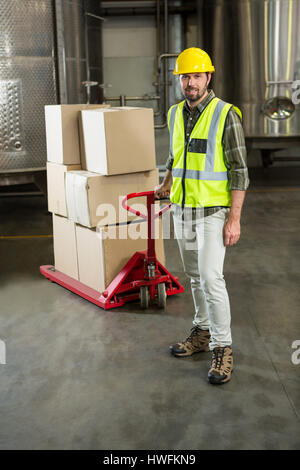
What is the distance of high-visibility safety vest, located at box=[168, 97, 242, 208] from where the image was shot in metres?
3.29

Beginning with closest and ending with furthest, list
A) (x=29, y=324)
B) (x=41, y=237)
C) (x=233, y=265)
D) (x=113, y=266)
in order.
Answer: (x=29, y=324) < (x=113, y=266) < (x=233, y=265) < (x=41, y=237)

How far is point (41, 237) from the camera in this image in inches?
283

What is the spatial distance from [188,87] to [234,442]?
2.04 metres

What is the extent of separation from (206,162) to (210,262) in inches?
24.2

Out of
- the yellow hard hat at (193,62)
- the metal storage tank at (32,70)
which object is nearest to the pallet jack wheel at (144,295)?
the yellow hard hat at (193,62)

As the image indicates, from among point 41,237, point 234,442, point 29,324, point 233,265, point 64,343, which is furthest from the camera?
point 41,237

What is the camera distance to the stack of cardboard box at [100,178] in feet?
15.2

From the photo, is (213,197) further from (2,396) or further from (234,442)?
(2,396)

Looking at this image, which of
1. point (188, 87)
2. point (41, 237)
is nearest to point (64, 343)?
point (188, 87)

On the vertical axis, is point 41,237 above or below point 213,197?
below

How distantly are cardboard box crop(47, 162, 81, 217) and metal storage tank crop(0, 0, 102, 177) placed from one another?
2.38 meters

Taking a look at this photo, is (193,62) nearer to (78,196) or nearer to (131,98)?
(78,196)

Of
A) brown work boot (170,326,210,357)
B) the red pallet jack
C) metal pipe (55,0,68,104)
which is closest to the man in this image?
brown work boot (170,326,210,357)

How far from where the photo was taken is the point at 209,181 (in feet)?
10.9
